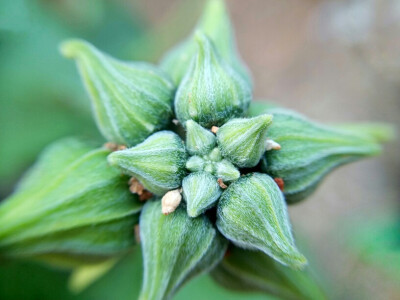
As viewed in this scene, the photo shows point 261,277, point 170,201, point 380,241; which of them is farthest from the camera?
point 380,241

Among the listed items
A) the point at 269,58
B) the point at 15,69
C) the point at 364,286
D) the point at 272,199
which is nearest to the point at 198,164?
the point at 272,199

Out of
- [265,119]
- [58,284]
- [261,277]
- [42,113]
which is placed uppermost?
[265,119]

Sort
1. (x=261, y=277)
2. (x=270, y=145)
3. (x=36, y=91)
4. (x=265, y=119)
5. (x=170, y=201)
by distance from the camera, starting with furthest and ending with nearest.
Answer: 1. (x=36, y=91)
2. (x=261, y=277)
3. (x=270, y=145)
4. (x=170, y=201)
5. (x=265, y=119)

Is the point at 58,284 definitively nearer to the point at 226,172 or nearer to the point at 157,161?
the point at 157,161

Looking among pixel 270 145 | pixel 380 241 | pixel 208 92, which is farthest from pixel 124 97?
pixel 380 241

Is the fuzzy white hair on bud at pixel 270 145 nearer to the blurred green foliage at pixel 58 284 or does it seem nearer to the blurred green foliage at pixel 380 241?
the blurred green foliage at pixel 380 241

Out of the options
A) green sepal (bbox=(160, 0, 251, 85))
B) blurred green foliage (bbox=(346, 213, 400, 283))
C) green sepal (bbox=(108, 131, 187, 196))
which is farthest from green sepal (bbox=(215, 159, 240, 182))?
blurred green foliage (bbox=(346, 213, 400, 283))

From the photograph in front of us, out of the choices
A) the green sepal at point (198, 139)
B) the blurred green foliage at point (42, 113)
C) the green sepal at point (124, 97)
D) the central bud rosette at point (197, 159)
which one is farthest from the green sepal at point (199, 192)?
the blurred green foliage at point (42, 113)

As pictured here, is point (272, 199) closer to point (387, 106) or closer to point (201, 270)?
point (201, 270)
